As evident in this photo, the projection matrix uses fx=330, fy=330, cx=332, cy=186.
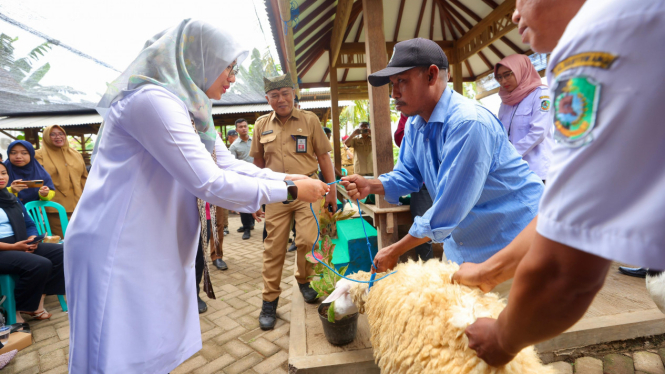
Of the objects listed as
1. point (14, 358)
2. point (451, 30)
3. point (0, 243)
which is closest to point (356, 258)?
point (14, 358)

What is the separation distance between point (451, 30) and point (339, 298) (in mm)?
7420

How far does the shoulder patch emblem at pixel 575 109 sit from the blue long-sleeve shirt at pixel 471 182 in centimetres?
111

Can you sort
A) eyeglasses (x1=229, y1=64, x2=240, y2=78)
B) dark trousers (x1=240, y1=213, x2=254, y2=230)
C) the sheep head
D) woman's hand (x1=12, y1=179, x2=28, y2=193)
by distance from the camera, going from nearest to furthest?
eyeglasses (x1=229, y1=64, x2=240, y2=78) < the sheep head < woman's hand (x1=12, y1=179, x2=28, y2=193) < dark trousers (x1=240, y1=213, x2=254, y2=230)

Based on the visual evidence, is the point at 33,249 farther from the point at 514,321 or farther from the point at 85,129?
the point at 85,129

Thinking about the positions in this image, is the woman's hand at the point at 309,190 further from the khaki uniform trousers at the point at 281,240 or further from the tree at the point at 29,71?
the tree at the point at 29,71

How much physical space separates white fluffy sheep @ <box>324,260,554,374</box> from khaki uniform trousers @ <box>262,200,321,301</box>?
192cm

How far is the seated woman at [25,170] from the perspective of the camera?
4551 millimetres

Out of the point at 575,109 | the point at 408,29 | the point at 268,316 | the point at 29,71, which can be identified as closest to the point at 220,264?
the point at 268,316

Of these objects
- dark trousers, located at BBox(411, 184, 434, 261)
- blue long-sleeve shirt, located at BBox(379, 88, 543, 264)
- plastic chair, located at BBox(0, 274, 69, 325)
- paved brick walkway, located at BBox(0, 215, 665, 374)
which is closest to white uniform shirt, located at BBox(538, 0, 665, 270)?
blue long-sleeve shirt, located at BBox(379, 88, 543, 264)

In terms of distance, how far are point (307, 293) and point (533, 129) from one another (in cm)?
297

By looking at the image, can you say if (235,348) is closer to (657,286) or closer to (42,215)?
(657,286)

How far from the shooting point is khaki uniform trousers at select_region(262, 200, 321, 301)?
11.5ft

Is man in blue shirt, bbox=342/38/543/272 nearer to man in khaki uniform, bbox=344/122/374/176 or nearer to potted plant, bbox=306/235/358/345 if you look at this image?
potted plant, bbox=306/235/358/345

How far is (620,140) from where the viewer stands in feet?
1.63
